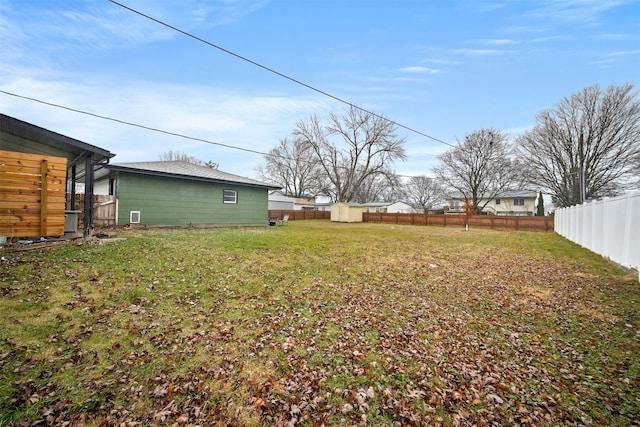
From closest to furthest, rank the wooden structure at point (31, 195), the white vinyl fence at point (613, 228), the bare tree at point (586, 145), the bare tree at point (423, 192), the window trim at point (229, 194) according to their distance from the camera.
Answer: the wooden structure at point (31, 195)
the white vinyl fence at point (613, 228)
the window trim at point (229, 194)
the bare tree at point (586, 145)
the bare tree at point (423, 192)

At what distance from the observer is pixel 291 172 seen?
4925 cm

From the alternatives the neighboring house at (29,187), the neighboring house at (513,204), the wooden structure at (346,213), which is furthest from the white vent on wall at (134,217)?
the neighboring house at (513,204)

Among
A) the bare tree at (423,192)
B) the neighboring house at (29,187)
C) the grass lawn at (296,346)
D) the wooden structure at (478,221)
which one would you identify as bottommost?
the grass lawn at (296,346)

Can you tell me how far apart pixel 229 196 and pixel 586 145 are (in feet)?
104

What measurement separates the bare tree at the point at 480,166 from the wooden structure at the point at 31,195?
33641 mm

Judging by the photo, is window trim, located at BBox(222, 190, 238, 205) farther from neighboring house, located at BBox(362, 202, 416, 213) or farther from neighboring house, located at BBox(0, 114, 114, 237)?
neighboring house, located at BBox(362, 202, 416, 213)

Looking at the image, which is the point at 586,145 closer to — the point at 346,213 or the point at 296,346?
the point at 346,213

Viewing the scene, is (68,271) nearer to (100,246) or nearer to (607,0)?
(100,246)

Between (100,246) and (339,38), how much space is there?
34.8ft

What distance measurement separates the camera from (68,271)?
16.1 feet

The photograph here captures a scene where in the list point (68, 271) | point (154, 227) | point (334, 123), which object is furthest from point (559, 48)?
point (334, 123)

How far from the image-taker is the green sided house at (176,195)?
12883 millimetres

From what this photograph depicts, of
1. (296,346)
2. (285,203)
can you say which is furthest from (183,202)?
(285,203)

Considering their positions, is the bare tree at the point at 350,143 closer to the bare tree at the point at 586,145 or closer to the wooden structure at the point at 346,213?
the wooden structure at the point at 346,213
